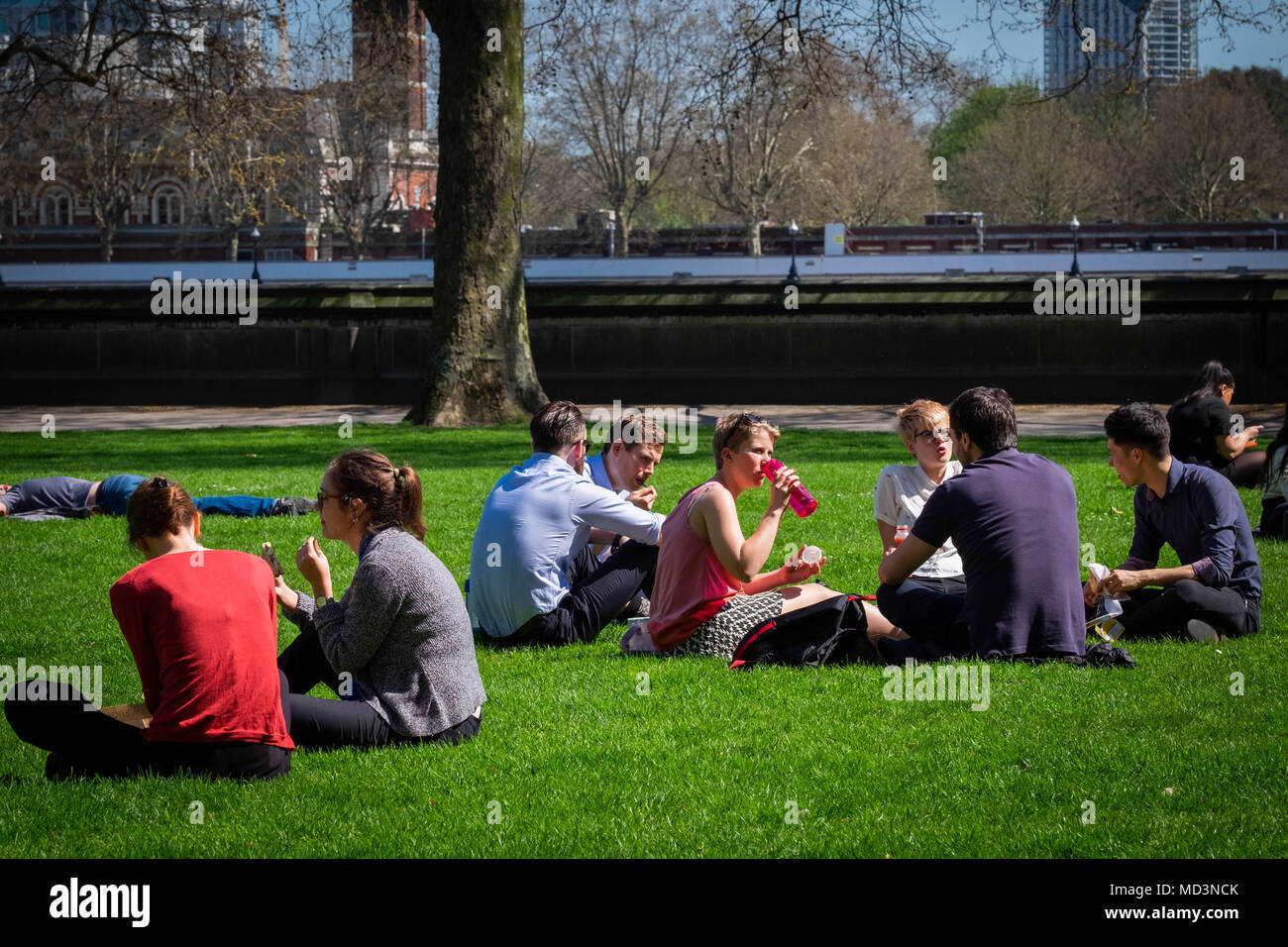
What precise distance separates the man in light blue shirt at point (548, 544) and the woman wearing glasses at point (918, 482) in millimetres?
1187

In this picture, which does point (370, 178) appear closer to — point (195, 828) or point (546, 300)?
point (546, 300)

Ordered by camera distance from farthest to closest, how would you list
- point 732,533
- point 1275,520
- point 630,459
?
point 1275,520 < point 630,459 < point 732,533

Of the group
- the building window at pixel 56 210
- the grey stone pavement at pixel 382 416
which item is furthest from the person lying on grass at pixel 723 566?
the building window at pixel 56 210

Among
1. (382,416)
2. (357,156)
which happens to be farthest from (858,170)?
(382,416)

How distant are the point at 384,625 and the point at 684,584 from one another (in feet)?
6.56

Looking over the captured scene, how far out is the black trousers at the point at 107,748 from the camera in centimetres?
480

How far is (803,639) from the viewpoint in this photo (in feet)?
21.6

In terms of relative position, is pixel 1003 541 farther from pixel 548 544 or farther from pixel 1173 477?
pixel 548 544

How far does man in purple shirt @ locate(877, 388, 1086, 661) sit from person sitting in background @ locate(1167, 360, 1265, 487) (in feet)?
16.2

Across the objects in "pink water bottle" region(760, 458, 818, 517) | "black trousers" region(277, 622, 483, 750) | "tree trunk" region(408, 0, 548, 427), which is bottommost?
"black trousers" region(277, 622, 483, 750)

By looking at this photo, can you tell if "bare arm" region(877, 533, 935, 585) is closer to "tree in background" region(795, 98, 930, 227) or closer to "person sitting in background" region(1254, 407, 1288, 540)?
"person sitting in background" region(1254, 407, 1288, 540)

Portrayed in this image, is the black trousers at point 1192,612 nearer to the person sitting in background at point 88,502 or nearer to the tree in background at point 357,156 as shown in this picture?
the person sitting in background at point 88,502

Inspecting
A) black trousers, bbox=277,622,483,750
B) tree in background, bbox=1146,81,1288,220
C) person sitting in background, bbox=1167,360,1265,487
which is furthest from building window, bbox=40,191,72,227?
black trousers, bbox=277,622,483,750

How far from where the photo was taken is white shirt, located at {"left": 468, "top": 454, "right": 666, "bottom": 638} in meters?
6.92
